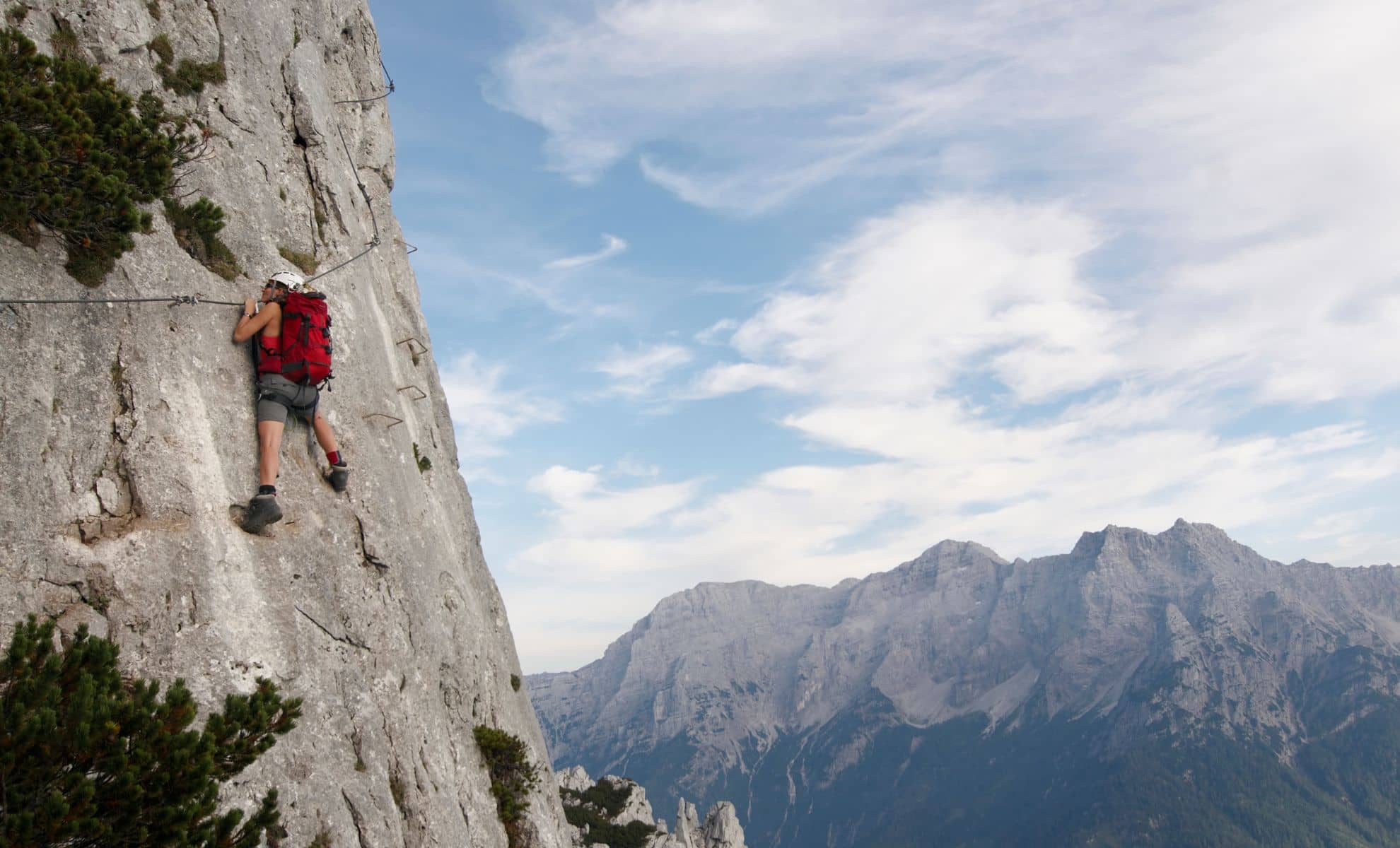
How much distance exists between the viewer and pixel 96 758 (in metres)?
9.41

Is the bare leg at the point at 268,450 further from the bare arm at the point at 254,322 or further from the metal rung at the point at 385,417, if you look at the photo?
the metal rung at the point at 385,417

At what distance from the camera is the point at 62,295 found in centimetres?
1379

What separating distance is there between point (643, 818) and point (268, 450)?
353 ft

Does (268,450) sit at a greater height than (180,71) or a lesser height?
lesser

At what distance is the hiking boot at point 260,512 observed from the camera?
1485cm

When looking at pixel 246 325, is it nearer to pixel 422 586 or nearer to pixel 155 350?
pixel 155 350

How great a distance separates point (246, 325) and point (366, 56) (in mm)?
19906

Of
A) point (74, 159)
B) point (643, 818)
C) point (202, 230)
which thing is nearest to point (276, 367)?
point (202, 230)

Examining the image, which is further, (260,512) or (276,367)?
(276,367)

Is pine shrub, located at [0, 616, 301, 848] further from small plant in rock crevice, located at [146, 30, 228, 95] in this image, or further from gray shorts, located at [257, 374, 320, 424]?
small plant in rock crevice, located at [146, 30, 228, 95]

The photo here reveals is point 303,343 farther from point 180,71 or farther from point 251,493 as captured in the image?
point 180,71

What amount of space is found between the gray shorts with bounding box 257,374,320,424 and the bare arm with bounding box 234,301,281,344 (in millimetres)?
781

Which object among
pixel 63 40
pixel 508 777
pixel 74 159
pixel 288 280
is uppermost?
pixel 63 40

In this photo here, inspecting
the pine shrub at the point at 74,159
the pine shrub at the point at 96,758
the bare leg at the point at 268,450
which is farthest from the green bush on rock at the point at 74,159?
the pine shrub at the point at 96,758
